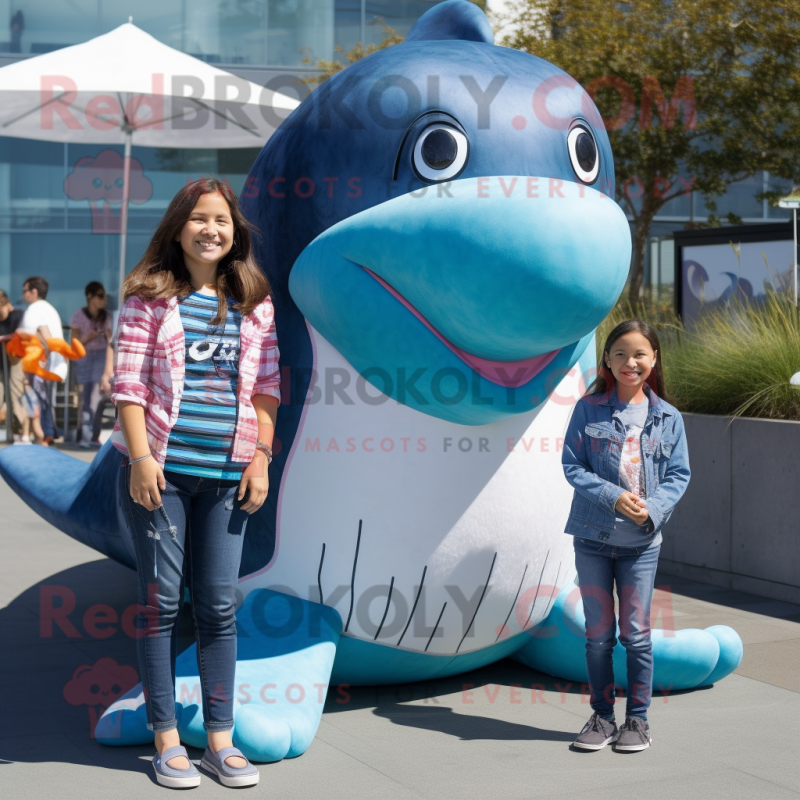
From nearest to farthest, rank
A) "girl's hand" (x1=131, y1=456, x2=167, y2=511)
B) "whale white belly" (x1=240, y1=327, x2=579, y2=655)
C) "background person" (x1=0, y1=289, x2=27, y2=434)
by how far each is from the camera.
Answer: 1. "girl's hand" (x1=131, y1=456, x2=167, y2=511)
2. "whale white belly" (x1=240, y1=327, x2=579, y2=655)
3. "background person" (x1=0, y1=289, x2=27, y2=434)

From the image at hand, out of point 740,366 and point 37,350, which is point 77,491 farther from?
point 37,350

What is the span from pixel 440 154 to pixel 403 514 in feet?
3.68

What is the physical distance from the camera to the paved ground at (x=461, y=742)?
3078mm

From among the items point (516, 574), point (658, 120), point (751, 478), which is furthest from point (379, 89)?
point (658, 120)

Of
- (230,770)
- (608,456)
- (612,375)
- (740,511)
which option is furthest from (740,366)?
(230,770)

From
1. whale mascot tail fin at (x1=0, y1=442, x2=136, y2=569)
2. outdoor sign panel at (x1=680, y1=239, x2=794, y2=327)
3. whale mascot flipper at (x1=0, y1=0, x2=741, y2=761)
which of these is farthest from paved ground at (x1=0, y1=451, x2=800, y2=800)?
outdoor sign panel at (x1=680, y1=239, x2=794, y2=327)

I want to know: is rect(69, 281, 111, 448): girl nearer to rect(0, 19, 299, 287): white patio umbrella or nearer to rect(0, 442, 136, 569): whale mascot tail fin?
rect(0, 19, 299, 287): white patio umbrella

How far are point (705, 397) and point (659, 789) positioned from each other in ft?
11.7

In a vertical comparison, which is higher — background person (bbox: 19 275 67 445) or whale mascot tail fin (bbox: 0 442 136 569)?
background person (bbox: 19 275 67 445)

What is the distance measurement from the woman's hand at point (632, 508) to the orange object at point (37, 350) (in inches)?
311

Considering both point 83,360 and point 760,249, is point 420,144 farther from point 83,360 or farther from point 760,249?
point 83,360

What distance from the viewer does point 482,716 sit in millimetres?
3709

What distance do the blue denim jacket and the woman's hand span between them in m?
0.06

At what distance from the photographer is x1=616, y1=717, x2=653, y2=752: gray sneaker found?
132 inches
